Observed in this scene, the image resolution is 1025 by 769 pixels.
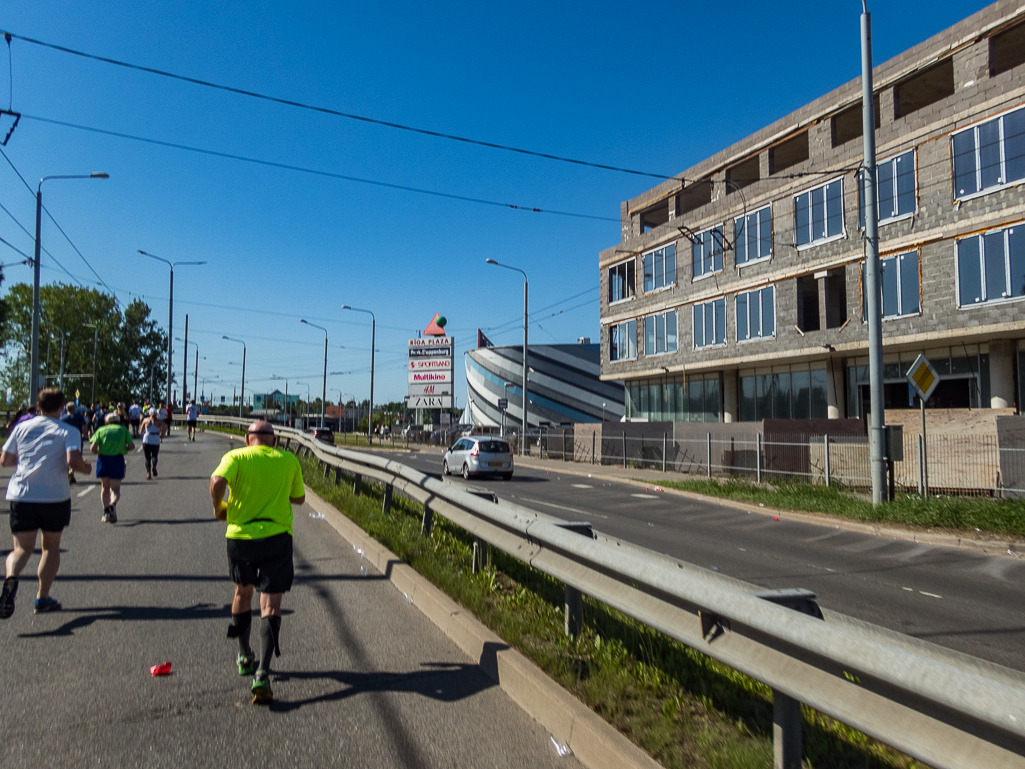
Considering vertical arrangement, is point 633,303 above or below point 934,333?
above

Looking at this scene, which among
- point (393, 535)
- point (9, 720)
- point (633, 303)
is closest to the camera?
point (9, 720)

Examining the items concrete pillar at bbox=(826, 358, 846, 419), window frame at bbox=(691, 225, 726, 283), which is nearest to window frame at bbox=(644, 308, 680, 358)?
window frame at bbox=(691, 225, 726, 283)

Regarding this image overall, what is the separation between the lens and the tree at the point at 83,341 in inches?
3265

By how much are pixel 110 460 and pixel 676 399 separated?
2864 cm

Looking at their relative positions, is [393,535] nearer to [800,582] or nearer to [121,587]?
[121,587]

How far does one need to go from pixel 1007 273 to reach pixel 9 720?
2387 cm

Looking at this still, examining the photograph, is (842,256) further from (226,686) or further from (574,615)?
(226,686)

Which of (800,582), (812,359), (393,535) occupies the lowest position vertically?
(800,582)

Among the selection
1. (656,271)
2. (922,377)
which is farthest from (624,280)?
(922,377)

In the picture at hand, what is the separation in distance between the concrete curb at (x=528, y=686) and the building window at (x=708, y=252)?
89.8 ft

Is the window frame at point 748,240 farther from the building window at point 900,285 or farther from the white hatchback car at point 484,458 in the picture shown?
the white hatchback car at point 484,458

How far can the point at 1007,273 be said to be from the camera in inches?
798

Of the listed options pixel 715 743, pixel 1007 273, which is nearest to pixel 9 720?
pixel 715 743

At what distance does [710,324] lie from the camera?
1253 inches
